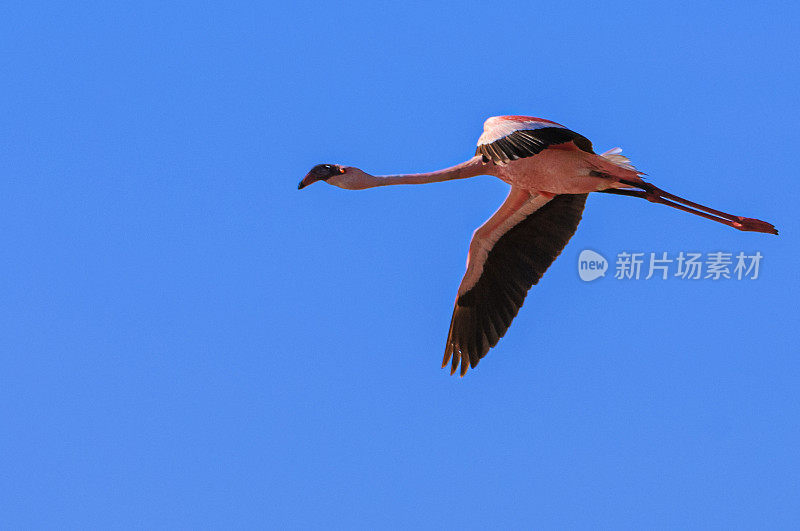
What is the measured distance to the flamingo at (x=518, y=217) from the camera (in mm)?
15320

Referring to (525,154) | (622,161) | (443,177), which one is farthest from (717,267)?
(525,154)

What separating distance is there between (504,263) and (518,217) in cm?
63

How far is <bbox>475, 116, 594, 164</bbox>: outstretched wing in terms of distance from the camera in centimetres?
1316

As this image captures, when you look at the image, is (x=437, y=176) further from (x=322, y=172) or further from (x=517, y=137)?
(x=517, y=137)

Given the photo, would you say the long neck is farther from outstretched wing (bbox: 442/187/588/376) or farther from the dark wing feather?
the dark wing feather

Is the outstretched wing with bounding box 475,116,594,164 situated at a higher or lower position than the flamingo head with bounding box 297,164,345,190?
lower

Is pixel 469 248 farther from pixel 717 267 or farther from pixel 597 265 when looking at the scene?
pixel 717 267

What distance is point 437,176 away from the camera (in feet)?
52.2

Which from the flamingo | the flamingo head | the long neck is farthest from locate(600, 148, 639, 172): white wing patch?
the flamingo head

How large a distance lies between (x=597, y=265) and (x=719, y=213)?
210cm

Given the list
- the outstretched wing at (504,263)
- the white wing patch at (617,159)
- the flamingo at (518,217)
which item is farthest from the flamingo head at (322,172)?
the white wing patch at (617,159)

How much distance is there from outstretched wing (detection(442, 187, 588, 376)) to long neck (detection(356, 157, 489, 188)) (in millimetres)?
966

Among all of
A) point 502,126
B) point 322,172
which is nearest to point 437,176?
point 322,172

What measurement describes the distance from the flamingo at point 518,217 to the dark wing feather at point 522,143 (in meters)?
1.17
